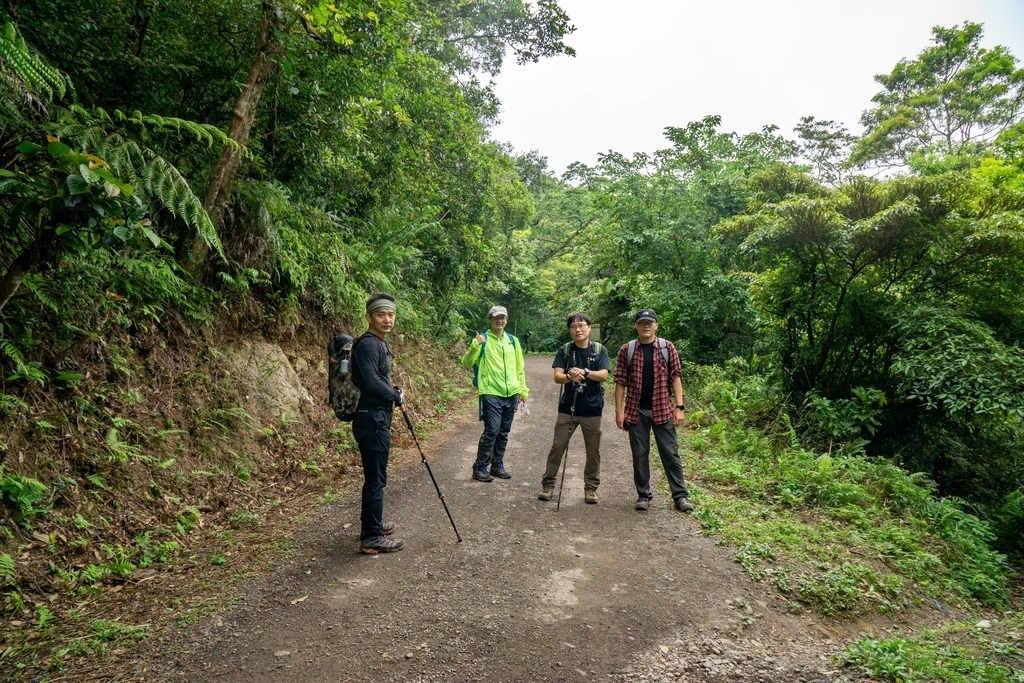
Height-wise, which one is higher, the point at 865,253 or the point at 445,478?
the point at 865,253

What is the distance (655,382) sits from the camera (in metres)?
5.86

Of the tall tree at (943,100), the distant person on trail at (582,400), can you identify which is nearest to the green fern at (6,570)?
the distant person on trail at (582,400)

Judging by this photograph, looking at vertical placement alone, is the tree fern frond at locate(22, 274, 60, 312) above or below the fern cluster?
below

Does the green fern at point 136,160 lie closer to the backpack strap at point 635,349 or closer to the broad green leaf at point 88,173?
the broad green leaf at point 88,173

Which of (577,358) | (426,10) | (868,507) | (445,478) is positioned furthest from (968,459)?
(426,10)

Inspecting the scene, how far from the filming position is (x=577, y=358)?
6195 millimetres

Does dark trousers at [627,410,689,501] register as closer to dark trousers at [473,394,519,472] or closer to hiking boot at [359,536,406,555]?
dark trousers at [473,394,519,472]

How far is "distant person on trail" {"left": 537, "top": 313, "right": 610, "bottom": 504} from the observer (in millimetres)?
6094

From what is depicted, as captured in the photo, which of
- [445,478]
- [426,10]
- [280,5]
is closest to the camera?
[280,5]

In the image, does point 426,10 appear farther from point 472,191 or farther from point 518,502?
point 518,502

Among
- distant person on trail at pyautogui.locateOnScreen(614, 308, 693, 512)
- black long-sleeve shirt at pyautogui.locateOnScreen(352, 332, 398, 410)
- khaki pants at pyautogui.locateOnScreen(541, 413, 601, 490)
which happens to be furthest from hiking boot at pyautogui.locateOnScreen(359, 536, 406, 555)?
distant person on trail at pyautogui.locateOnScreen(614, 308, 693, 512)

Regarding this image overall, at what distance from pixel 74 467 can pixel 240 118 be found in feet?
13.6

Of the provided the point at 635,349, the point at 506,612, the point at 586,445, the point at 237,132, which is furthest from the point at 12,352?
the point at 635,349

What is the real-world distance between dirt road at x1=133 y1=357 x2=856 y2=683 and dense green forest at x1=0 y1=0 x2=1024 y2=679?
1.30 meters
